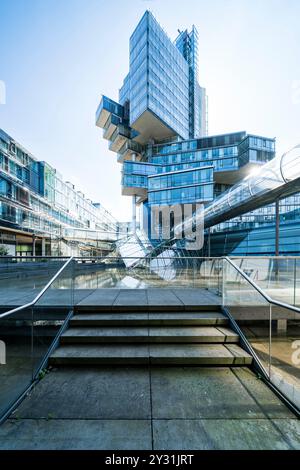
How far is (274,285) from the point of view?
6781 mm

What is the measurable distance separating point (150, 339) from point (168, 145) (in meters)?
53.3

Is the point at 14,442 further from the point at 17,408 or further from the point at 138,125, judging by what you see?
the point at 138,125

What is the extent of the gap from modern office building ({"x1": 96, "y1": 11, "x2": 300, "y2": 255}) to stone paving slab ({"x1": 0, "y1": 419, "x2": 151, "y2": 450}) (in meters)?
24.5

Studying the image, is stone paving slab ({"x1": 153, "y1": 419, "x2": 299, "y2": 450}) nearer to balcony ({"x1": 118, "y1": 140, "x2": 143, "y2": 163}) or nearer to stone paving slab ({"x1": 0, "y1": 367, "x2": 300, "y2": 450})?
stone paving slab ({"x1": 0, "y1": 367, "x2": 300, "y2": 450})

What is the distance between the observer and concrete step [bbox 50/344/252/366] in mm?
3244

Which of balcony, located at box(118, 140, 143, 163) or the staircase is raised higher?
balcony, located at box(118, 140, 143, 163)

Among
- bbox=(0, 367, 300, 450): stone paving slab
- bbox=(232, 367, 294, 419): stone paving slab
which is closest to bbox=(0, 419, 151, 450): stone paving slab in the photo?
bbox=(0, 367, 300, 450): stone paving slab

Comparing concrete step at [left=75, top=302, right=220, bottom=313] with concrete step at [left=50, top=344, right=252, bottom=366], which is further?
concrete step at [left=75, top=302, right=220, bottom=313]

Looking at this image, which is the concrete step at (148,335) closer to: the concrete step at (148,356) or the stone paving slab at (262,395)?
the concrete step at (148,356)

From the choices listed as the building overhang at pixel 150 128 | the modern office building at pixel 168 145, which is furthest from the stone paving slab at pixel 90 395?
the building overhang at pixel 150 128

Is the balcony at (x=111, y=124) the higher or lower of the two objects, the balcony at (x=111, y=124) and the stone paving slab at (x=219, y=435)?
the higher

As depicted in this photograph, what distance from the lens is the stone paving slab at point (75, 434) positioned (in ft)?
6.49
